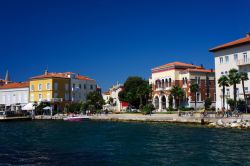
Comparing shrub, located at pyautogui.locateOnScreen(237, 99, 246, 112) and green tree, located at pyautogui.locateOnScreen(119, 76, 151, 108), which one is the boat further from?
shrub, located at pyautogui.locateOnScreen(237, 99, 246, 112)

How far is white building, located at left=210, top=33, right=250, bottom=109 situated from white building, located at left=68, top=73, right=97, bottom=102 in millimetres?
47530

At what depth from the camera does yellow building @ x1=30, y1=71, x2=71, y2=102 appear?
98.9m

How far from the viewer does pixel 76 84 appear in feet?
347

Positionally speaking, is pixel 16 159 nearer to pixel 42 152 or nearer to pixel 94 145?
pixel 42 152

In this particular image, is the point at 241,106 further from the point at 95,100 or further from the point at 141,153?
the point at 95,100

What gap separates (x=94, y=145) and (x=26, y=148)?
5.92 metres

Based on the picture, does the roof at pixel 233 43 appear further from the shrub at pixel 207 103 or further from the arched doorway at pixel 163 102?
the arched doorway at pixel 163 102

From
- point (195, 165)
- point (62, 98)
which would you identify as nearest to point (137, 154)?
point (195, 165)

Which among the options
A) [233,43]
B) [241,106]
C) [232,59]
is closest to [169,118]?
[241,106]

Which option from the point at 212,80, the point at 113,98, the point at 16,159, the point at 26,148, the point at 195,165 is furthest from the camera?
the point at 113,98

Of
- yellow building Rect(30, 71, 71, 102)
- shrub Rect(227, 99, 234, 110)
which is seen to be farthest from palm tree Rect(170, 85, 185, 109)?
yellow building Rect(30, 71, 71, 102)

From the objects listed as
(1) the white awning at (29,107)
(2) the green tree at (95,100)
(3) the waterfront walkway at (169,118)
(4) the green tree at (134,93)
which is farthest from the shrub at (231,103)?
(1) the white awning at (29,107)

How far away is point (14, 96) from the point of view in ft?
350

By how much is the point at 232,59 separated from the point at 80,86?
52.7 meters
